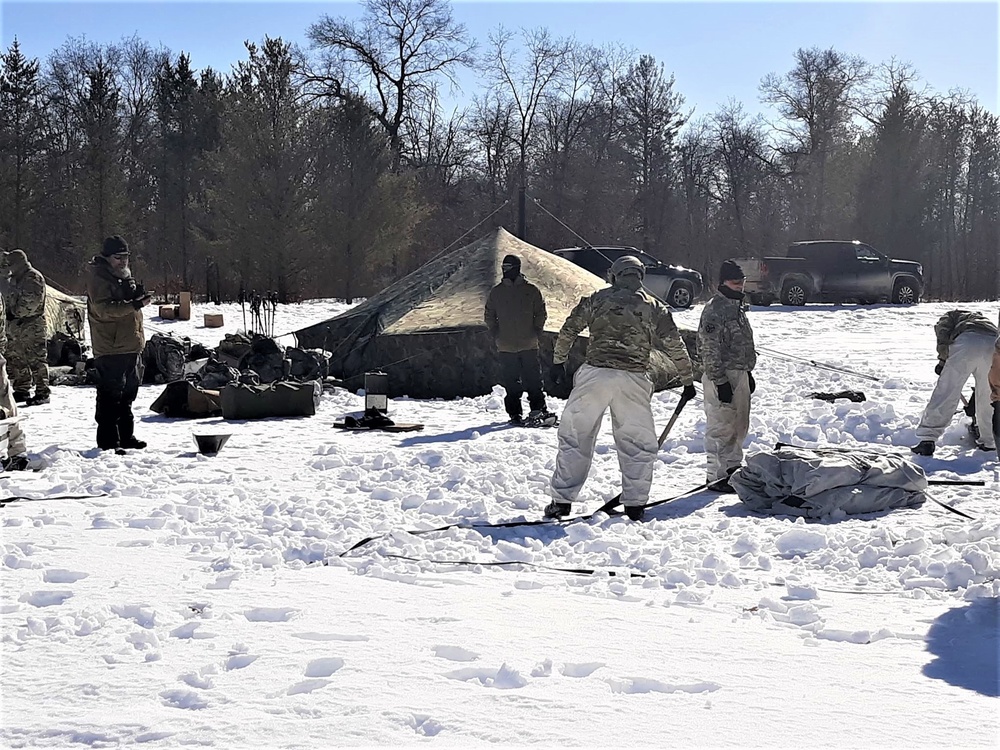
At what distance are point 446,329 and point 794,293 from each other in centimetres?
1407

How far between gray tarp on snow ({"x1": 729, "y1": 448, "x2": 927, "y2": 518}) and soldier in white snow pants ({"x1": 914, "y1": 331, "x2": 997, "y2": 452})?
1908 mm

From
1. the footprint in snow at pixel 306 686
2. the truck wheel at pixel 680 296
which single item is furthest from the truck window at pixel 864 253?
the footprint in snow at pixel 306 686

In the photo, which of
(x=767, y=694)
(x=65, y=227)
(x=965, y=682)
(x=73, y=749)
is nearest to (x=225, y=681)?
(x=73, y=749)

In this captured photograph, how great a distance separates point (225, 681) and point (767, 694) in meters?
1.94

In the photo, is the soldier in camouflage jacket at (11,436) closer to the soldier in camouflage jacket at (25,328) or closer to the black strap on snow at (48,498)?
the black strap on snow at (48,498)

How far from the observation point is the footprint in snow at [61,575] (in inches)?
214

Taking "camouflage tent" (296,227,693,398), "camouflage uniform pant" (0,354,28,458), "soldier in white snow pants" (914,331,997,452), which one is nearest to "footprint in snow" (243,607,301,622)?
"camouflage uniform pant" (0,354,28,458)

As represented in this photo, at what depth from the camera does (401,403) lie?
44.2 feet

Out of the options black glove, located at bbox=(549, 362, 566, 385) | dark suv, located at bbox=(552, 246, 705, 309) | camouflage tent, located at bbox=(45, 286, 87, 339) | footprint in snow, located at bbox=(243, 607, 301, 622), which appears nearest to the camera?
footprint in snow, located at bbox=(243, 607, 301, 622)

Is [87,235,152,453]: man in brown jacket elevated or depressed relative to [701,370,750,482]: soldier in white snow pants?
elevated

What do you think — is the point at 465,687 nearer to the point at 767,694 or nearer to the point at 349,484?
the point at 767,694

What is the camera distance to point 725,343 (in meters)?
7.96

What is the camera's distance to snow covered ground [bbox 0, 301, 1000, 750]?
3.62m

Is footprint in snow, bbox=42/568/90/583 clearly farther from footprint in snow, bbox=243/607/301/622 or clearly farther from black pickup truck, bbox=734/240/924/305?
black pickup truck, bbox=734/240/924/305
